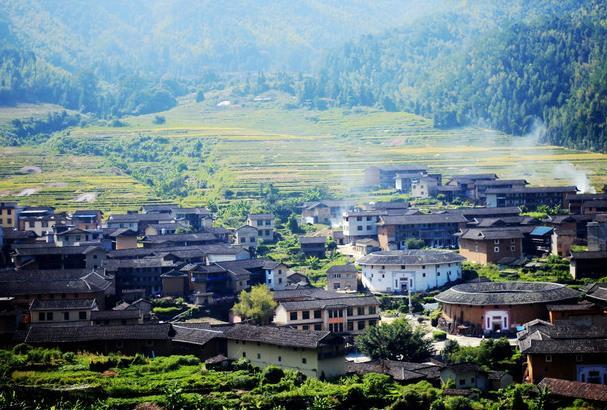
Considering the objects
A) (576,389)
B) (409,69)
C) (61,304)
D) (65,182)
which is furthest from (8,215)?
(409,69)

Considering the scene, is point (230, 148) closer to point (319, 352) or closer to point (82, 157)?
point (82, 157)

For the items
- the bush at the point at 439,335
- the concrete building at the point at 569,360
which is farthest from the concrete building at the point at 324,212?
the concrete building at the point at 569,360

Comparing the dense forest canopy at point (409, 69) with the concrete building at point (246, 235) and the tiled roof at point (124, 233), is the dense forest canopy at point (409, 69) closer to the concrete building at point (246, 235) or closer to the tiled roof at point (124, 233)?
the concrete building at point (246, 235)

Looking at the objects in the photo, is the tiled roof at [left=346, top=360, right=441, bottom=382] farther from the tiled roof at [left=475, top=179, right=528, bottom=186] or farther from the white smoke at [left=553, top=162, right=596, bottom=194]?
the white smoke at [left=553, top=162, right=596, bottom=194]

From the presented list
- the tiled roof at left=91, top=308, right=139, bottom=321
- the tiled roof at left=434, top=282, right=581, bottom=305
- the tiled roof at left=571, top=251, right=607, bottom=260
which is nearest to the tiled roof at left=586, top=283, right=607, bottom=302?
the tiled roof at left=434, top=282, right=581, bottom=305

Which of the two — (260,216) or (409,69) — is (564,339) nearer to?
(260,216)

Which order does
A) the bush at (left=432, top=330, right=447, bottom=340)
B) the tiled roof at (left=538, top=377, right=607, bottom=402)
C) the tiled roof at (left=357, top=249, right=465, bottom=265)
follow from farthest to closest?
1. the tiled roof at (left=357, top=249, right=465, bottom=265)
2. the bush at (left=432, top=330, right=447, bottom=340)
3. the tiled roof at (left=538, top=377, right=607, bottom=402)

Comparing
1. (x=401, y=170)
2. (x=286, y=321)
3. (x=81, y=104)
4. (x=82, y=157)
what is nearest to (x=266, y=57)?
(x=81, y=104)
